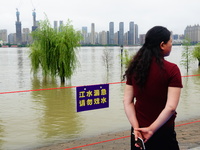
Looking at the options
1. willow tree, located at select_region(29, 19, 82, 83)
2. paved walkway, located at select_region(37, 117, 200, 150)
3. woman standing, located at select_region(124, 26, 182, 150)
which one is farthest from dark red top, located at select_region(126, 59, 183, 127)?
willow tree, located at select_region(29, 19, 82, 83)

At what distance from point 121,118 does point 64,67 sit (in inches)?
479

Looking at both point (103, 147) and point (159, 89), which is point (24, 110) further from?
point (159, 89)

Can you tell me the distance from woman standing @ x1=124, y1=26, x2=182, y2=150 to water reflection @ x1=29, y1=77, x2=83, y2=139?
19.6 ft

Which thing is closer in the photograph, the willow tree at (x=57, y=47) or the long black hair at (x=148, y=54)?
the long black hair at (x=148, y=54)

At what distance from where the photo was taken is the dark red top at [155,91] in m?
1.99

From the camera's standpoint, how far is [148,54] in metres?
2.11

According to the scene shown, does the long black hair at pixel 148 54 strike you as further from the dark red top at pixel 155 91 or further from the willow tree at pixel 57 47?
the willow tree at pixel 57 47

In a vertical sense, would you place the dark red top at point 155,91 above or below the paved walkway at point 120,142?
above

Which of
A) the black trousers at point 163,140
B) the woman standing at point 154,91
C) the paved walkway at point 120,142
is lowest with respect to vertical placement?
the paved walkway at point 120,142

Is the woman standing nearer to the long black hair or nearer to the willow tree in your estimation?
the long black hair

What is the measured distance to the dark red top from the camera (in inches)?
78.2

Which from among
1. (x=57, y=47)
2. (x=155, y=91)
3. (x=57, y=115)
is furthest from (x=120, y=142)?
(x=57, y=47)

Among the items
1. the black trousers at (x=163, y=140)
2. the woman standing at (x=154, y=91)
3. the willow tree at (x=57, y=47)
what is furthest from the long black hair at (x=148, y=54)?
the willow tree at (x=57, y=47)

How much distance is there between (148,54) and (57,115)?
9.54 metres
